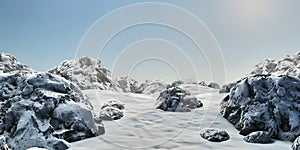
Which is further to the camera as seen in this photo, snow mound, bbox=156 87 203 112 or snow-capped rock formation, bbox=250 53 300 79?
snow-capped rock formation, bbox=250 53 300 79

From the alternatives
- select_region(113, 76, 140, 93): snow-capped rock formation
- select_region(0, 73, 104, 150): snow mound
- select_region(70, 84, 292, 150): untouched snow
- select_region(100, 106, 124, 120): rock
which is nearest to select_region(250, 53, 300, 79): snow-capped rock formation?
select_region(113, 76, 140, 93): snow-capped rock formation

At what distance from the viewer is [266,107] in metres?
6.97

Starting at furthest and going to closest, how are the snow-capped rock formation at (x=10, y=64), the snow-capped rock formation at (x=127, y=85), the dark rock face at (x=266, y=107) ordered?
the snow-capped rock formation at (x=127, y=85), the snow-capped rock formation at (x=10, y=64), the dark rock face at (x=266, y=107)

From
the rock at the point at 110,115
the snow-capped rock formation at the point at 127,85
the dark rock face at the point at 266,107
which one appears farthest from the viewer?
the snow-capped rock formation at the point at 127,85

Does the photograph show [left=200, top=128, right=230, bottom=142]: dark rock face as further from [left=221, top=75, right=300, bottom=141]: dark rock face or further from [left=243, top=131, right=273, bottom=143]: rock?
[left=221, top=75, right=300, bottom=141]: dark rock face

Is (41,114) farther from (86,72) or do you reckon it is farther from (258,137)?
(86,72)

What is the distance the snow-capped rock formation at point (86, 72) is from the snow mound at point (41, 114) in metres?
14.2

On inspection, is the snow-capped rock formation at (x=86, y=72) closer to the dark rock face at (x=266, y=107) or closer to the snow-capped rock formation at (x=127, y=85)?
the snow-capped rock formation at (x=127, y=85)

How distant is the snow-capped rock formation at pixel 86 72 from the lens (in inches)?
872

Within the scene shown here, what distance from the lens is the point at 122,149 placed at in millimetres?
5184

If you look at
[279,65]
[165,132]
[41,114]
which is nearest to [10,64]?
[41,114]

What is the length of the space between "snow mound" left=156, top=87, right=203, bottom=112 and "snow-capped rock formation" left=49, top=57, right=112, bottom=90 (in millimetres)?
12688

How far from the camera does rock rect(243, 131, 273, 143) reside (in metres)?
5.91

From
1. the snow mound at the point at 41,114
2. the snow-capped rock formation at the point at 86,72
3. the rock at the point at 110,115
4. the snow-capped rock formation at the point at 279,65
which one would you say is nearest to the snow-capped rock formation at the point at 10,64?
the snow-capped rock formation at the point at 86,72
